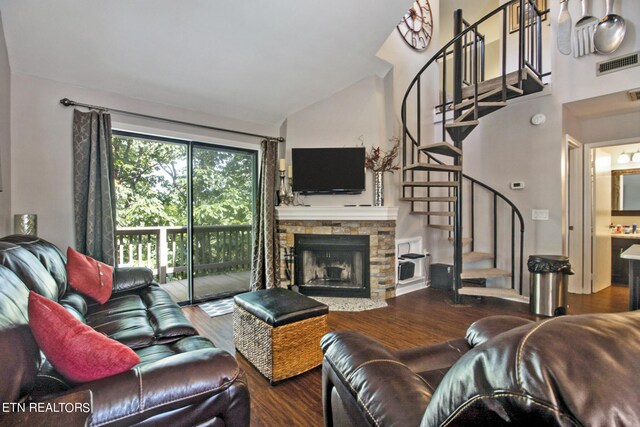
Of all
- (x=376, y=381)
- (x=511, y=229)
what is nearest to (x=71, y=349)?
(x=376, y=381)

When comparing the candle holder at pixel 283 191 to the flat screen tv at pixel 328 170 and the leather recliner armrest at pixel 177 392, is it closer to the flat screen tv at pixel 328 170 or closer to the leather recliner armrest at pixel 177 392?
the flat screen tv at pixel 328 170

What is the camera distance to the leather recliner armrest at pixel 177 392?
943 millimetres

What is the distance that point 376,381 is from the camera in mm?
940

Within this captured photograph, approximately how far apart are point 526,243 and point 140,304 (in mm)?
4588

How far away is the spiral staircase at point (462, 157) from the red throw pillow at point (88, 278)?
3.30 m

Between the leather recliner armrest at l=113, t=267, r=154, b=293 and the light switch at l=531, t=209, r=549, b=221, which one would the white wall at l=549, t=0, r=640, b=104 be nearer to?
the light switch at l=531, t=209, r=549, b=221

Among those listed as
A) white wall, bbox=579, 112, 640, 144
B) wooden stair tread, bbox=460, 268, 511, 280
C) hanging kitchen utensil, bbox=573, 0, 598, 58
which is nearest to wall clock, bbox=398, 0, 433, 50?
hanging kitchen utensil, bbox=573, 0, 598, 58

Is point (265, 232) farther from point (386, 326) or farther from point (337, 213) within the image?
point (386, 326)

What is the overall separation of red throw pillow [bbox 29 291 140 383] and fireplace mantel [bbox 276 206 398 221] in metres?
3.08

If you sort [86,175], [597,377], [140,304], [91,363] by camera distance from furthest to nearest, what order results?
[86,175]
[140,304]
[91,363]
[597,377]

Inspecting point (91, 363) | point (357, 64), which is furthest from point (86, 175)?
point (357, 64)

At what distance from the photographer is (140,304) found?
232 centimetres

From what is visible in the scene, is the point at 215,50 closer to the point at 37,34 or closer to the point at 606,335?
the point at 37,34

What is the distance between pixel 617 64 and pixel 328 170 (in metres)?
3.48
